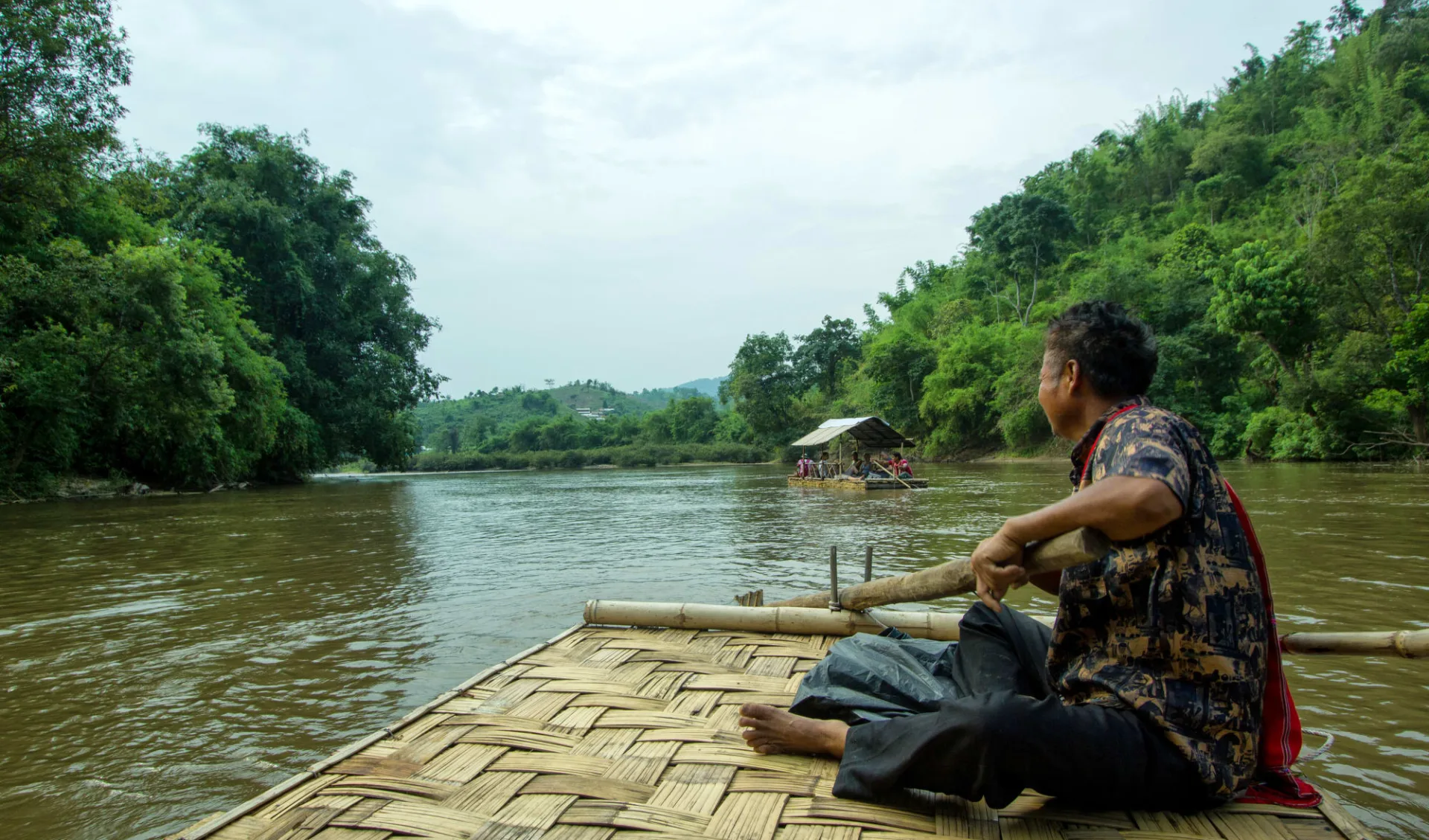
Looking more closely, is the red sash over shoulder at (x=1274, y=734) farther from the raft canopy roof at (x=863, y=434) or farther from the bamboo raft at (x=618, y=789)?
the raft canopy roof at (x=863, y=434)

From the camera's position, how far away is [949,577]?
2232 mm

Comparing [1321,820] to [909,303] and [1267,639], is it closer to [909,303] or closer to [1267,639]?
[1267,639]

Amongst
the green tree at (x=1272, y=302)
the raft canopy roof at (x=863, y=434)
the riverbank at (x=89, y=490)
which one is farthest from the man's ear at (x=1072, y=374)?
the green tree at (x=1272, y=302)

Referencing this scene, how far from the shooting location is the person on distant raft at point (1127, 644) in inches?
62.1

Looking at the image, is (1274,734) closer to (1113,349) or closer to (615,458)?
(1113,349)

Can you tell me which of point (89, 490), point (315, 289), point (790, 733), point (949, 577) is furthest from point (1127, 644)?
point (315, 289)

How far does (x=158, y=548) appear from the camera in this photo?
994 centimetres

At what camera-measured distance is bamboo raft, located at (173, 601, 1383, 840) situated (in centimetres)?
173

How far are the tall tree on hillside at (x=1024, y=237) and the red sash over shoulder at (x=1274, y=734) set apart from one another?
41.7m

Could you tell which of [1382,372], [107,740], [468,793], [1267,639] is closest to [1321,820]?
[1267,639]

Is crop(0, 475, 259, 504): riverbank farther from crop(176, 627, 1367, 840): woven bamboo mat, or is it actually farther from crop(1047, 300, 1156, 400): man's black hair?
crop(1047, 300, 1156, 400): man's black hair

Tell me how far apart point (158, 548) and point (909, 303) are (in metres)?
46.6

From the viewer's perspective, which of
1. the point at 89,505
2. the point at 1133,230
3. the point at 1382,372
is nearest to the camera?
the point at 89,505

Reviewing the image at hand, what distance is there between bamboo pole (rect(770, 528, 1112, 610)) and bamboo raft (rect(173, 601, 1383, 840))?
0.46m
